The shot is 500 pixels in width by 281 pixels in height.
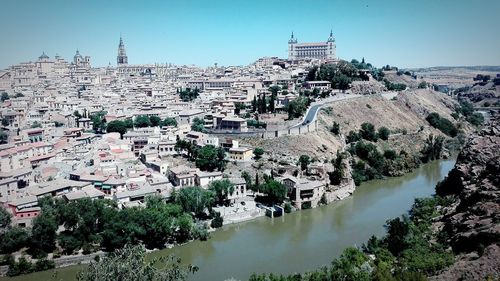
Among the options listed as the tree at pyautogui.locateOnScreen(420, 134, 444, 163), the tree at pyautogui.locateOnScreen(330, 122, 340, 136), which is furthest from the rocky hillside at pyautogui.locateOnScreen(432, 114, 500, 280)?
the tree at pyautogui.locateOnScreen(330, 122, 340, 136)

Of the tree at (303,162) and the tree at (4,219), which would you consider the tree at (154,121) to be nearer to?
the tree at (303,162)

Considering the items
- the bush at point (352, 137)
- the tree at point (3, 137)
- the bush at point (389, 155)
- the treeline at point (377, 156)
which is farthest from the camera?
the bush at point (352, 137)

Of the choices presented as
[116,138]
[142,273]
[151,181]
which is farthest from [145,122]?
[142,273]

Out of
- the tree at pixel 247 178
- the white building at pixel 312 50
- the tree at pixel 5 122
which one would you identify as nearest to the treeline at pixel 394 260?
the tree at pixel 247 178

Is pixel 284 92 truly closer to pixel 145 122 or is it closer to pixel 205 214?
pixel 145 122

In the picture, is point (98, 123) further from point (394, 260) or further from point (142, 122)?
point (394, 260)

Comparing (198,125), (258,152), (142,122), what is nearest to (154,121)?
(142,122)
